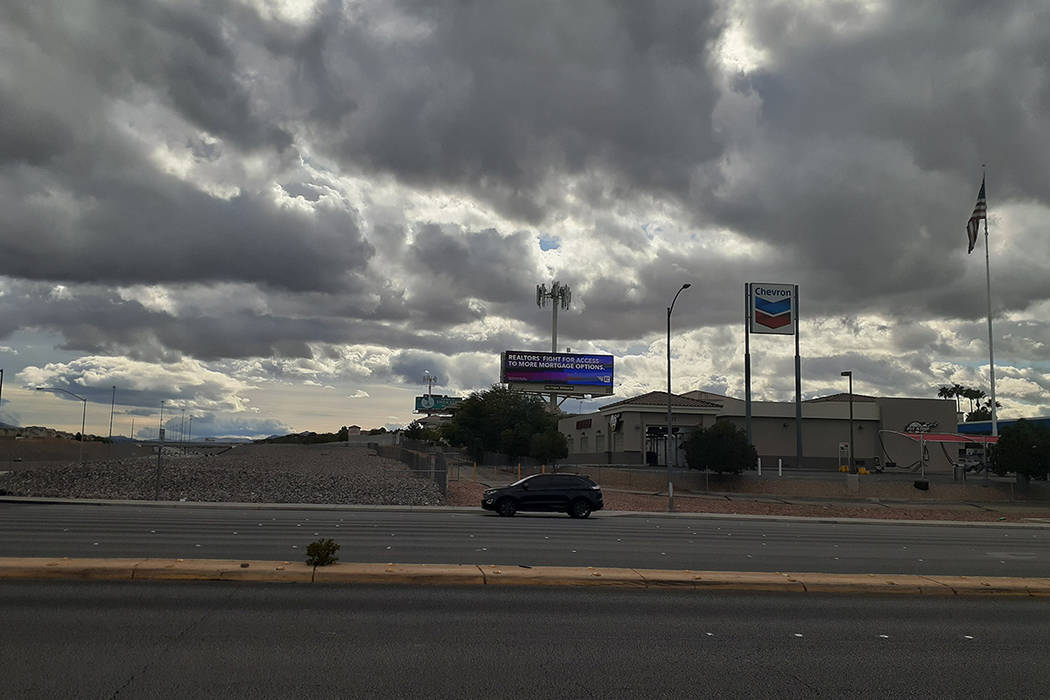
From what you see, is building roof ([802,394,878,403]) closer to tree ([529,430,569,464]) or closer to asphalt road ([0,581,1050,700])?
tree ([529,430,569,464])

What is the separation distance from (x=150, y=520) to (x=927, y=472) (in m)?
60.8

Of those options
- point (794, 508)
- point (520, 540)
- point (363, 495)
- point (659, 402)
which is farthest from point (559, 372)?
point (520, 540)

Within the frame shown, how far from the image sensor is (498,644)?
9.11 meters

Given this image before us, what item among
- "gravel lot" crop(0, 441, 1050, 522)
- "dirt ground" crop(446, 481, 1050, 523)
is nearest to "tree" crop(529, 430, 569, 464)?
"gravel lot" crop(0, 441, 1050, 522)

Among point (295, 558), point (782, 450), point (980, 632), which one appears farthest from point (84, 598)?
point (782, 450)

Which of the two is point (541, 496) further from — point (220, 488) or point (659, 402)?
point (659, 402)

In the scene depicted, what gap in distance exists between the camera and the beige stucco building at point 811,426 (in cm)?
6988

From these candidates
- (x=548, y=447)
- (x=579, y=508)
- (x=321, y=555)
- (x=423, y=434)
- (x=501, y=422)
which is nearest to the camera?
(x=321, y=555)

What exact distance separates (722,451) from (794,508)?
8475 mm

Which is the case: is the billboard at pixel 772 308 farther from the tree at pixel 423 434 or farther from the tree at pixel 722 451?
the tree at pixel 423 434

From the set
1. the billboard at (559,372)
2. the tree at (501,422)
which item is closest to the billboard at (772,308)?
the tree at (501,422)

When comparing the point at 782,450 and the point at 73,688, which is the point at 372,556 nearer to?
the point at 73,688

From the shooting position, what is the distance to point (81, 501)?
3472 cm

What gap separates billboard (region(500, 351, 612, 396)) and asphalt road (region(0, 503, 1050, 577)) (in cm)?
6670
